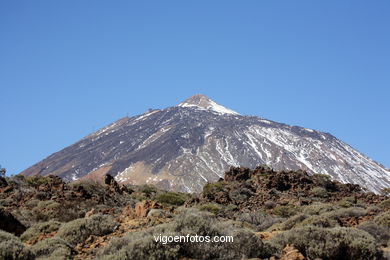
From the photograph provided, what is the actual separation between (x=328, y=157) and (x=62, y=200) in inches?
5770

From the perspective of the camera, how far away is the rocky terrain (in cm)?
852

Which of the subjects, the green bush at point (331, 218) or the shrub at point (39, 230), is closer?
the shrub at point (39, 230)

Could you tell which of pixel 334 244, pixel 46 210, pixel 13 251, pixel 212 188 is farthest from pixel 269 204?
pixel 13 251

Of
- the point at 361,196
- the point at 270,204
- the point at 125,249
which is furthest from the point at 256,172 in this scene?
the point at 125,249

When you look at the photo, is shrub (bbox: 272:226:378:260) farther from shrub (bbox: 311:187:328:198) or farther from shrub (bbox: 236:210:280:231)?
shrub (bbox: 311:187:328:198)

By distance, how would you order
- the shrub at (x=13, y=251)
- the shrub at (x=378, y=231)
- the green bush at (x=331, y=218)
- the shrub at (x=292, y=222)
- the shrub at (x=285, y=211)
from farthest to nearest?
the shrub at (x=285, y=211) → the shrub at (x=292, y=222) → the green bush at (x=331, y=218) → the shrub at (x=378, y=231) → the shrub at (x=13, y=251)

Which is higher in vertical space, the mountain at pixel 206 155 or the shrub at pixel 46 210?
the mountain at pixel 206 155

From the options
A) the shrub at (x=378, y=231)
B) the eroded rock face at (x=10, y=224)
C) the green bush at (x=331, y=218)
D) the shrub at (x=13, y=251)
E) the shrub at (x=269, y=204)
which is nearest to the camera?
the shrub at (x=13, y=251)

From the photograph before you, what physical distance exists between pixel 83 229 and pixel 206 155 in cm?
14721

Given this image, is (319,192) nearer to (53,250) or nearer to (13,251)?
(53,250)

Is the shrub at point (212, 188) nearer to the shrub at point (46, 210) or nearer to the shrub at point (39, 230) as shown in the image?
the shrub at point (46, 210)

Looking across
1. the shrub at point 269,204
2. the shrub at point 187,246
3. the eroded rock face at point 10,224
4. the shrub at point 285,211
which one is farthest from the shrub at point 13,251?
the shrub at point 269,204

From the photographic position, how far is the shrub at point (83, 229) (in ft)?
35.3

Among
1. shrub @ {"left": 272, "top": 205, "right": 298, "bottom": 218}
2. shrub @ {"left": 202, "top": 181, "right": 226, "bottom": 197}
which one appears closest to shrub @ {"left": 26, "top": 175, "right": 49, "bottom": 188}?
shrub @ {"left": 202, "top": 181, "right": 226, "bottom": 197}
